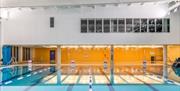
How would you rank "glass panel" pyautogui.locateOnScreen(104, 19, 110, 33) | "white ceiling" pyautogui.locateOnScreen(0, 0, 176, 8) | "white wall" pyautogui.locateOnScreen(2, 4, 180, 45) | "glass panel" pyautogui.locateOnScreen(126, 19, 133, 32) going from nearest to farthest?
1. "white ceiling" pyautogui.locateOnScreen(0, 0, 176, 8)
2. "white wall" pyautogui.locateOnScreen(2, 4, 180, 45)
3. "glass panel" pyautogui.locateOnScreen(126, 19, 133, 32)
4. "glass panel" pyautogui.locateOnScreen(104, 19, 110, 33)

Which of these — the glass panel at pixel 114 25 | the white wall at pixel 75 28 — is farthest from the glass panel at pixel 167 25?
the glass panel at pixel 114 25

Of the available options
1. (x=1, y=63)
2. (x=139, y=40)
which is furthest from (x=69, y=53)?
(x=139, y=40)

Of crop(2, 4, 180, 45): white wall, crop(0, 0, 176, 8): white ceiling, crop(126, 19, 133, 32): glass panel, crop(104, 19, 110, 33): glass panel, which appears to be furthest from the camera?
crop(104, 19, 110, 33): glass panel

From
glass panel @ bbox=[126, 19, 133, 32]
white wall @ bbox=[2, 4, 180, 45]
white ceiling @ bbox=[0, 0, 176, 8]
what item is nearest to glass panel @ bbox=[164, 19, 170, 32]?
white wall @ bbox=[2, 4, 180, 45]

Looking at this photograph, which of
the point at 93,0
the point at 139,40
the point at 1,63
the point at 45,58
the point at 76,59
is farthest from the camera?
the point at 45,58

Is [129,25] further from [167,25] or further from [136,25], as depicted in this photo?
[167,25]

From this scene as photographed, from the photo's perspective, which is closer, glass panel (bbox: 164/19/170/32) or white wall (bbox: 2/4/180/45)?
white wall (bbox: 2/4/180/45)

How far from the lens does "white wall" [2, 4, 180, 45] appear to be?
25.4 meters

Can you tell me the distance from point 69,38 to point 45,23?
7.42 feet

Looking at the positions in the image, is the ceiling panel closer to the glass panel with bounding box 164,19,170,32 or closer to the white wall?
the white wall

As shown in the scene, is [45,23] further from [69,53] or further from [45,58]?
[45,58]

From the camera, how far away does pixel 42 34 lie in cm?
2550

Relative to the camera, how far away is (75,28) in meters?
25.5

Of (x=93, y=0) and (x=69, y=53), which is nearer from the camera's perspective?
(x=93, y=0)
